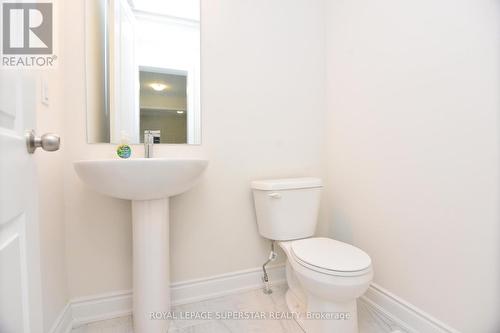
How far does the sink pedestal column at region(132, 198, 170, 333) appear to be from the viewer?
108 cm

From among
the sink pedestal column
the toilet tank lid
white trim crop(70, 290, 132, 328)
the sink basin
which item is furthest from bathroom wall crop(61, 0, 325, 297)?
the sink basin

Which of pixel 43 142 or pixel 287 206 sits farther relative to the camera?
pixel 287 206

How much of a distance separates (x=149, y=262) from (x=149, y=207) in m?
0.25

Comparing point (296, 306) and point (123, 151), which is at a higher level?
point (123, 151)

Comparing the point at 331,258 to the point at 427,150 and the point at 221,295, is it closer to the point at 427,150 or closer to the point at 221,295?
the point at 427,150

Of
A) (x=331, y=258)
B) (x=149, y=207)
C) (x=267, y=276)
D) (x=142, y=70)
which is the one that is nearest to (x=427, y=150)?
(x=331, y=258)

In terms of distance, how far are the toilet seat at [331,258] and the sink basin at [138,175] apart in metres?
0.61

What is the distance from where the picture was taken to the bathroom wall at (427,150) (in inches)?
35.4

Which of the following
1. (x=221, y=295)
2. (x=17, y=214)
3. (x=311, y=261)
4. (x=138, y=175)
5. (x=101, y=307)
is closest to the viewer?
(x=17, y=214)

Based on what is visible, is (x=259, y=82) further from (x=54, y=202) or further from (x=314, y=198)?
(x=54, y=202)

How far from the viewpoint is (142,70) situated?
1339 millimetres

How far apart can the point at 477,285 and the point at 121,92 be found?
1.80 metres

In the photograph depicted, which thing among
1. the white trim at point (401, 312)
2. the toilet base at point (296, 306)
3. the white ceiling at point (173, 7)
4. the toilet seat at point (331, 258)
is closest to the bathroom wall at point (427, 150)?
the white trim at point (401, 312)
